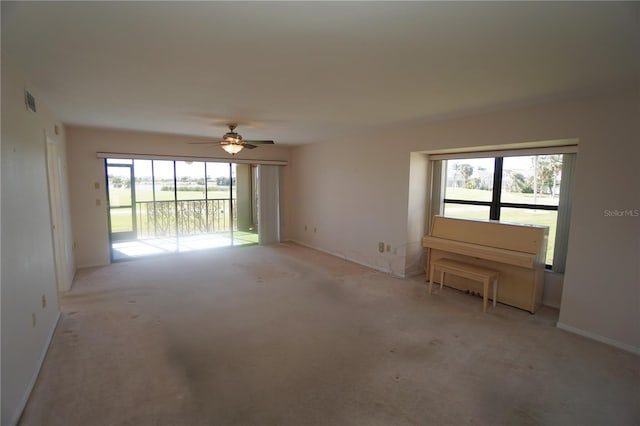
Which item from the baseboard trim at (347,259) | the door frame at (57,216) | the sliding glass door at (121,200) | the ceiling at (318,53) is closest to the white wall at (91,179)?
the sliding glass door at (121,200)

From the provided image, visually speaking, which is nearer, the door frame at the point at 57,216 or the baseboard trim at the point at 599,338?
the baseboard trim at the point at 599,338

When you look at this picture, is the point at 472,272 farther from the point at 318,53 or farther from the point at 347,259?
the point at 318,53

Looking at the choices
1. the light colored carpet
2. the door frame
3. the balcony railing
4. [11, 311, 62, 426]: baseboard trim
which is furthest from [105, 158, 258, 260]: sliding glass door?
[11, 311, 62, 426]: baseboard trim

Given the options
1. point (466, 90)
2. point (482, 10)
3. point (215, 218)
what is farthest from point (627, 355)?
point (215, 218)

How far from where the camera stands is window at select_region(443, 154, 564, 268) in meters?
3.84

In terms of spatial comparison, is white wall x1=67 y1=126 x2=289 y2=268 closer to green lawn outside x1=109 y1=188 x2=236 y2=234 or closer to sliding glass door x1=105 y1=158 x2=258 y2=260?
sliding glass door x1=105 y1=158 x2=258 y2=260

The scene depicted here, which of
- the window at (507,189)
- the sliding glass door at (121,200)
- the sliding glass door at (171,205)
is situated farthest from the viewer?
the sliding glass door at (171,205)

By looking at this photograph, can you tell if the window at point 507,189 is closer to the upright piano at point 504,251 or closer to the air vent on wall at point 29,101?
the upright piano at point 504,251

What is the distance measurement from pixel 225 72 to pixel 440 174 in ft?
12.2

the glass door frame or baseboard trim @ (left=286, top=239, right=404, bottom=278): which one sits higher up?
the glass door frame

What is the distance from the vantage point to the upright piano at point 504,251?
11.6 ft

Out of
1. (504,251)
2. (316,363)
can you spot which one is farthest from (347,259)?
(316,363)

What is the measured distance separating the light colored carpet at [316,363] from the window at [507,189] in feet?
3.94

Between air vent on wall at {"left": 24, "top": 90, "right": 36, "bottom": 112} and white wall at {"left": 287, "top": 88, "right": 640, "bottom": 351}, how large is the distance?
4.08m
